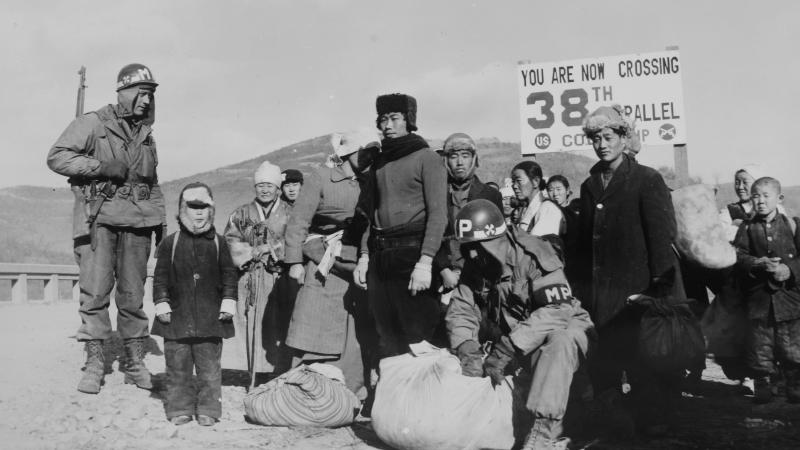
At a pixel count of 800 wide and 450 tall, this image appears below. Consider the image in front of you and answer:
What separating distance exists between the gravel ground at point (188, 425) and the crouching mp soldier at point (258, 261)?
35 cm

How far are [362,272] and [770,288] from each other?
3209mm

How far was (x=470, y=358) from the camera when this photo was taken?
4824mm

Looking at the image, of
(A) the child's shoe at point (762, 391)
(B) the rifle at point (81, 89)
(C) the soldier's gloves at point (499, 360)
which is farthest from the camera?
(B) the rifle at point (81, 89)

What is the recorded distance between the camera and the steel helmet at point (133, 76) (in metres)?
6.38

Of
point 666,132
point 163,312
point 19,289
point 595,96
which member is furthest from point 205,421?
point 19,289

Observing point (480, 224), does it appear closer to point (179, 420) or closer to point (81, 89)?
point (179, 420)

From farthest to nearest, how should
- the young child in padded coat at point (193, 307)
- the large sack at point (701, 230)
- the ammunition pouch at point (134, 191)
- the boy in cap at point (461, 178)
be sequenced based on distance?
1. the ammunition pouch at point (134, 191)
2. the boy in cap at point (461, 178)
3. the young child in padded coat at point (193, 307)
4. the large sack at point (701, 230)

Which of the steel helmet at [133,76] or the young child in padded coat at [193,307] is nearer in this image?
the young child in padded coat at [193,307]

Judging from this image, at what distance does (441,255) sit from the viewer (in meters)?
5.32

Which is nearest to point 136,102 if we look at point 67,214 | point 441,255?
point 441,255

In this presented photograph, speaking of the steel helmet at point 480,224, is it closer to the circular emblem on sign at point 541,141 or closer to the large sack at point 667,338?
the large sack at point 667,338

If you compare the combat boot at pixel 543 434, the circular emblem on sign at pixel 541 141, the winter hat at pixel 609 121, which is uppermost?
the circular emblem on sign at pixel 541 141

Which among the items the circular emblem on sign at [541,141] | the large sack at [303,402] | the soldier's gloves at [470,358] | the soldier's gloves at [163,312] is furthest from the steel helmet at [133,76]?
the circular emblem on sign at [541,141]

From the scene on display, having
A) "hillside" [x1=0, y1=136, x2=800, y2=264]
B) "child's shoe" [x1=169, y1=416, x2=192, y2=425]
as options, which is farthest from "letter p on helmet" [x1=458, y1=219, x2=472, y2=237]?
"hillside" [x1=0, y1=136, x2=800, y2=264]
